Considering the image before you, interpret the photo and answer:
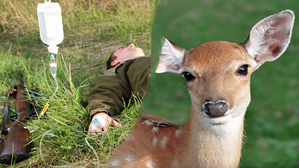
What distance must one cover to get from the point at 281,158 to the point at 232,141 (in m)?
0.20

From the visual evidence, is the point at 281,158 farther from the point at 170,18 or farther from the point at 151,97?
the point at 170,18

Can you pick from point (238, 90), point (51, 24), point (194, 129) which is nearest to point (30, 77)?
point (51, 24)

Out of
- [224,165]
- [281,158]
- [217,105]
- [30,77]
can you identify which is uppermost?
[217,105]

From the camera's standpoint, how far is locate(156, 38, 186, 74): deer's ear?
698 mm

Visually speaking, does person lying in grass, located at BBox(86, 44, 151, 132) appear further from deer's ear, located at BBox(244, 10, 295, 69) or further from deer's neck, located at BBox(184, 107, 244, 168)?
deer's ear, located at BBox(244, 10, 295, 69)

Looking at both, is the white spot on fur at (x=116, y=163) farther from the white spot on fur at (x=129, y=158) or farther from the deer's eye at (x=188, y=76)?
the deer's eye at (x=188, y=76)

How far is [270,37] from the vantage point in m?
0.65

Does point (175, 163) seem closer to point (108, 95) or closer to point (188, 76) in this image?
point (188, 76)

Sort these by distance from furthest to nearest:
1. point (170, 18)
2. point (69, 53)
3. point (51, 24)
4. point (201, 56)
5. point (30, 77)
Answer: point (69, 53) < point (30, 77) < point (51, 24) < point (201, 56) < point (170, 18)

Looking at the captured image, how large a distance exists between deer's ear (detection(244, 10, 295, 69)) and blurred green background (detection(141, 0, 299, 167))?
5 cm

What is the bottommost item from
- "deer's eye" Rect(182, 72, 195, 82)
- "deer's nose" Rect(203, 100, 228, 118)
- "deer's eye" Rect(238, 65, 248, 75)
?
"deer's nose" Rect(203, 100, 228, 118)

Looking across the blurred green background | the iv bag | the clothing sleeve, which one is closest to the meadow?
the blurred green background

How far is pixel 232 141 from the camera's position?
97 centimetres

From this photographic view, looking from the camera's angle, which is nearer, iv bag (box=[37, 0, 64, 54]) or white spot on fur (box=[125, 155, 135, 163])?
white spot on fur (box=[125, 155, 135, 163])
